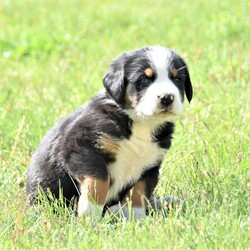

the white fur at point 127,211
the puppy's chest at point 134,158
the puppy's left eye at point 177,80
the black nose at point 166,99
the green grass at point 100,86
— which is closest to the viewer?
the green grass at point 100,86

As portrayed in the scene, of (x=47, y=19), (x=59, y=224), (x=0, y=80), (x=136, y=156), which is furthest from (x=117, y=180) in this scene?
(x=47, y=19)

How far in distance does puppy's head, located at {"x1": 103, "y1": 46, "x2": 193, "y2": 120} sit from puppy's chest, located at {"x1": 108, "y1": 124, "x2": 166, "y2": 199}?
181mm

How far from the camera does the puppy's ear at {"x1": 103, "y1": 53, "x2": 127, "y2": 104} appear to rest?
5727 millimetres

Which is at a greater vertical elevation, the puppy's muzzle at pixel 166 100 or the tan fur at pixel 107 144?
the puppy's muzzle at pixel 166 100

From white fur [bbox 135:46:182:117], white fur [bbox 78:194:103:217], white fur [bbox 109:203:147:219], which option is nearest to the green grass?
white fur [bbox 78:194:103:217]

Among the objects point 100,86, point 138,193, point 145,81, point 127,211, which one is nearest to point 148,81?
point 145,81

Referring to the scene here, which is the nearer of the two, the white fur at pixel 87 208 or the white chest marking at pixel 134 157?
the white fur at pixel 87 208

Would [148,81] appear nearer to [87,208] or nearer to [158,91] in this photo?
[158,91]

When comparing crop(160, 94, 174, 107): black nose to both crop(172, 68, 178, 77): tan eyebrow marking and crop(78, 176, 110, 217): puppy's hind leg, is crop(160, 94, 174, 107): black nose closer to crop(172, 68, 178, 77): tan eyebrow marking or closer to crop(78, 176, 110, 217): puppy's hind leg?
crop(172, 68, 178, 77): tan eyebrow marking

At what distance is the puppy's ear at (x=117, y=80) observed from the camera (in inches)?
225

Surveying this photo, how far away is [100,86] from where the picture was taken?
863cm

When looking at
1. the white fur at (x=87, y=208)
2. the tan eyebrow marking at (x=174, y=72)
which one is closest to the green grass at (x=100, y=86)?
the white fur at (x=87, y=208)

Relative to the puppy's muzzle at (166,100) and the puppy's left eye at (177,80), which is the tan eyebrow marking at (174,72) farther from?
the puppy's muzzle at (166,100)

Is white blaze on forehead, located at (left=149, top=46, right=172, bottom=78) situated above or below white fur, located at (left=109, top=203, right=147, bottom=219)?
above
